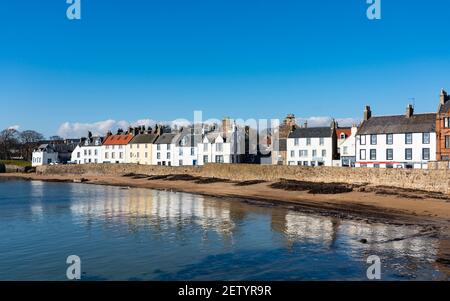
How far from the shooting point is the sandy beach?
3319 cm

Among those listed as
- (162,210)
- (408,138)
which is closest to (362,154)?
(408,138)

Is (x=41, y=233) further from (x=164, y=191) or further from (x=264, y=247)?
(x=164, y=191)

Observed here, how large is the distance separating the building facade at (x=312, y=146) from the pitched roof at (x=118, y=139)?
39138 mm

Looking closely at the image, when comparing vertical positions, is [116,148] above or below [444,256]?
above

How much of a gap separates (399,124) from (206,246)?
4005 cm

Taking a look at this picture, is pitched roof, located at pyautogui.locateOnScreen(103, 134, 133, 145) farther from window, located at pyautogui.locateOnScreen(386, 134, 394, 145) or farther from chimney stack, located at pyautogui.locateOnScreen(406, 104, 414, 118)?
chimney stack, located at pyautogui.locateOnScreen(406, 104, 414, 118)

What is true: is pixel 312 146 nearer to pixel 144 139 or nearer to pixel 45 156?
pixel 144 139

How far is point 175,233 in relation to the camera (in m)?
26.9

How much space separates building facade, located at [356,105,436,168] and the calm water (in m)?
23.8

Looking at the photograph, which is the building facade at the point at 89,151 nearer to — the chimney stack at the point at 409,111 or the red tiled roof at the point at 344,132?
the red tiled roof at the point at 344,132

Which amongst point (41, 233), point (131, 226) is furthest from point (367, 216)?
point (41, 233)

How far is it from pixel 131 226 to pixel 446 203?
25476 millimetres

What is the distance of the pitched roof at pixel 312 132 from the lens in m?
64.3

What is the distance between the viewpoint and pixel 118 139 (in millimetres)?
94625
